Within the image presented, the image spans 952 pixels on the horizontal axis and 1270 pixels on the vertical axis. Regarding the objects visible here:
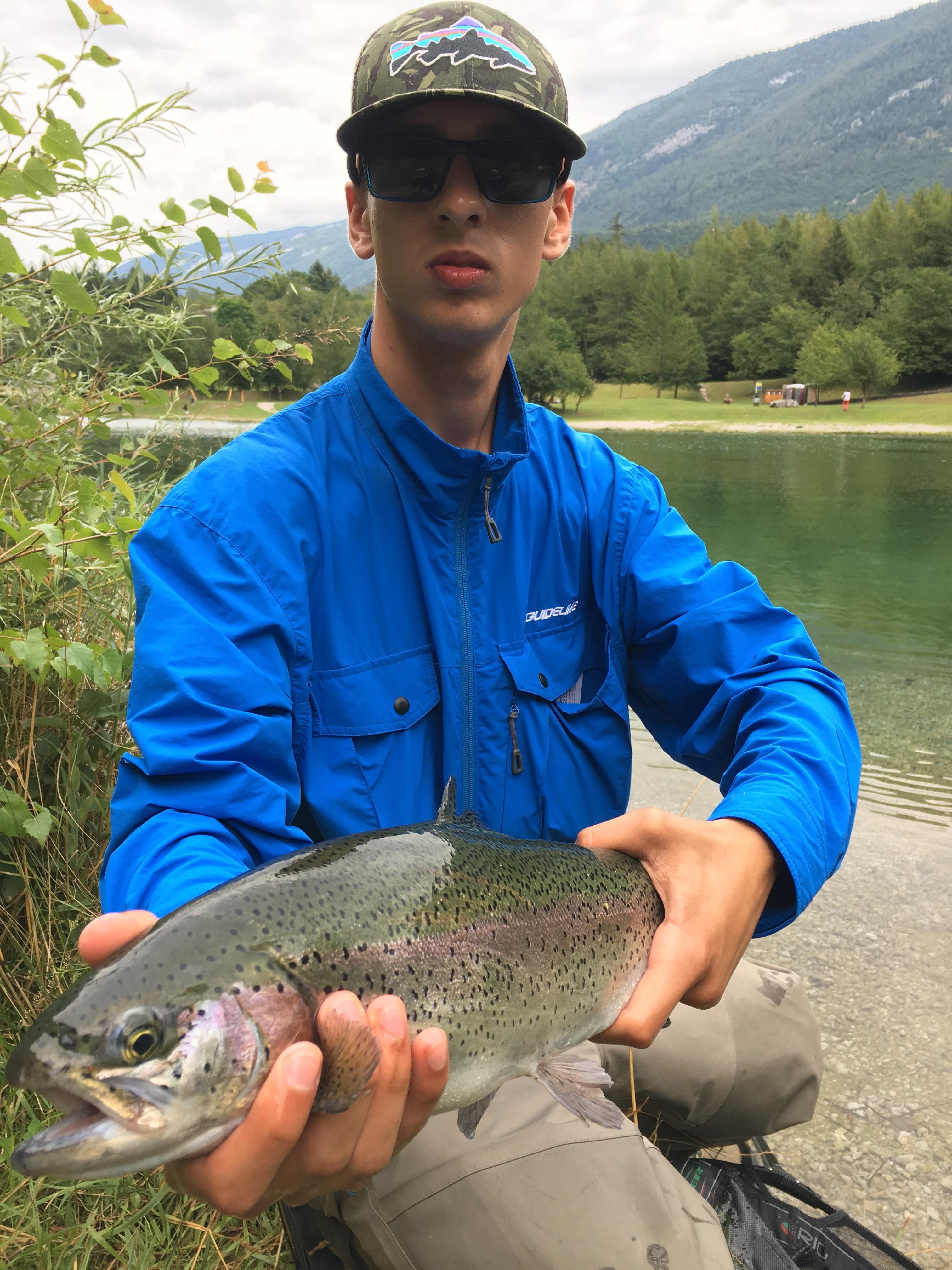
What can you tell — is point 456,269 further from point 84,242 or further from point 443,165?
point 84,242

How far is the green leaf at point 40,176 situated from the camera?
222 cm

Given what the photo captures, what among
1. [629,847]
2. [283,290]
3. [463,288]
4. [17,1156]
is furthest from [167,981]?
[283,290]

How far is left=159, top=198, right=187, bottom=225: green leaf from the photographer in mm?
2830

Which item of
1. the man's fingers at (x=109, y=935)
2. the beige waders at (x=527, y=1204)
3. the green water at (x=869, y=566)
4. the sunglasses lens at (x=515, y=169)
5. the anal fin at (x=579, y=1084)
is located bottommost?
the green water at (x=869, y=566)

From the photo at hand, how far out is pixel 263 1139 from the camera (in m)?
1.25

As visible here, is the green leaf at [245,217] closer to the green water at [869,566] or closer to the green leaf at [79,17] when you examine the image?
the green leaf at [79,17]

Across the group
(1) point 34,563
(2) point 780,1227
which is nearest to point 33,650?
(1) point 34,563

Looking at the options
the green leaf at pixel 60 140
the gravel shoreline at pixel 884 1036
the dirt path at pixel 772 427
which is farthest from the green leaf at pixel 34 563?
the dirt path at pixel 772 427

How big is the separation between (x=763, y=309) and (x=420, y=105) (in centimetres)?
10050

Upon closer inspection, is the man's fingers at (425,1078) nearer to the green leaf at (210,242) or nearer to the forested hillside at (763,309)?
the green leaf at (210,242)

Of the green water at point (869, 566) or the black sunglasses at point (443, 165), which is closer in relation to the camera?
the black sunglasses at point (443, 165)

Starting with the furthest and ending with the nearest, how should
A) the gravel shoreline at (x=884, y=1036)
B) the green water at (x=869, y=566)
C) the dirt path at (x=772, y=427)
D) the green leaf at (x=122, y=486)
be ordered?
1. the dirt path at (x=772, y=427)
2. the green water at (x=869, y=566)
3. the gravel shoreline at (x=884, y=1036)
4. the green leaf at (x=122, y=486)

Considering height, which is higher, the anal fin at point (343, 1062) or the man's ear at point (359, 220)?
the man's ear at point (359, 220)

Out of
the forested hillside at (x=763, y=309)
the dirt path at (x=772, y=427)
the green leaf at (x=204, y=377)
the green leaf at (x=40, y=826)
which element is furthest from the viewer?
the forested hillside at (x=763, y=309)
